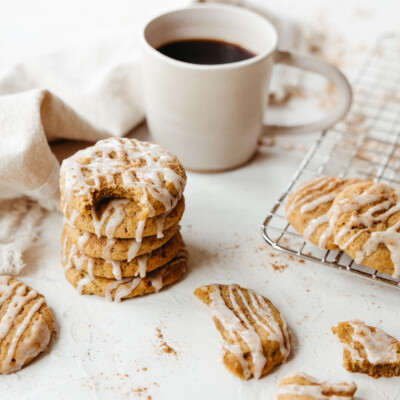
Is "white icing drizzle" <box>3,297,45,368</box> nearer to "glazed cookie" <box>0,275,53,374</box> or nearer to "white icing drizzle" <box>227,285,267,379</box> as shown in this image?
"glazed cookie" <box>0,275,53,374</box>

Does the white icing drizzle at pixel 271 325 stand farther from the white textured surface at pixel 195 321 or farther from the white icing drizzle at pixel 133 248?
the white icing drizzle at pixel 133 248

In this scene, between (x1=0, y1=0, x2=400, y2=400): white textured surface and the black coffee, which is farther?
the black coffee

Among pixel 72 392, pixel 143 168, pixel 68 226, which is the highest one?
pixel 143 168

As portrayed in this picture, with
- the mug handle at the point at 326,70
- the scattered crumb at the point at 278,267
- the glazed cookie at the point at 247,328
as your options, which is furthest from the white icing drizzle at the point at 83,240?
the mug handle at the point at 326,70

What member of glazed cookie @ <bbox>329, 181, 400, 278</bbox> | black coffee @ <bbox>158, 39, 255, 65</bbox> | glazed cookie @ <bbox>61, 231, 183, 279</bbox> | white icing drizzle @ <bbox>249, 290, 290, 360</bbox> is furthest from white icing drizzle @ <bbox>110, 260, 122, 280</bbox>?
black coffee @ <bbox>158, 39, 255, 65</bbox>

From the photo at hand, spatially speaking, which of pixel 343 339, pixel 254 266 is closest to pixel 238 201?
pixel 254 266

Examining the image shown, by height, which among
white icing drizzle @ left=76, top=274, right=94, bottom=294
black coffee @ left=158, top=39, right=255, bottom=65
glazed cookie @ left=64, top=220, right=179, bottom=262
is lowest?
white icing drizzle @ left=76, top=274, right=94, bottom=294

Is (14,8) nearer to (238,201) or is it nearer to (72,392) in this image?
(238,201)
